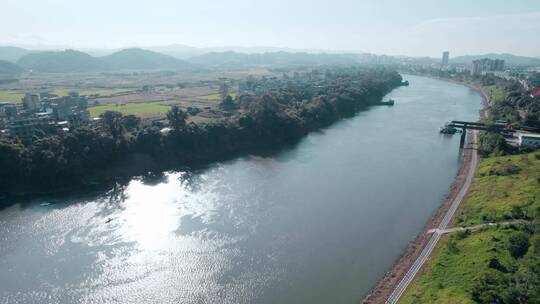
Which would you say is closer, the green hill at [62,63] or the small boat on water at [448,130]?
the small boat on water at [448,130]

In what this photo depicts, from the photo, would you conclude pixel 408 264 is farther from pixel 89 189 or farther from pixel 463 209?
pixel 89 189

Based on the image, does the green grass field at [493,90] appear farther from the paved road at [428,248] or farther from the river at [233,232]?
the paved road at [428,248]

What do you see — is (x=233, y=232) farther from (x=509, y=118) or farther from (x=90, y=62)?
(x=90, y=62)

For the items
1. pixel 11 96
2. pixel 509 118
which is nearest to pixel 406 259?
pixel 509 118

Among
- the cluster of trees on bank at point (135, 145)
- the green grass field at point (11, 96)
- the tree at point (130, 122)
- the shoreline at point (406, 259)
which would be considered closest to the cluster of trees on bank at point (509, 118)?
the shoreline at point (406, 259)

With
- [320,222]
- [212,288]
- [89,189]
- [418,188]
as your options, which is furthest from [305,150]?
[212,288]
